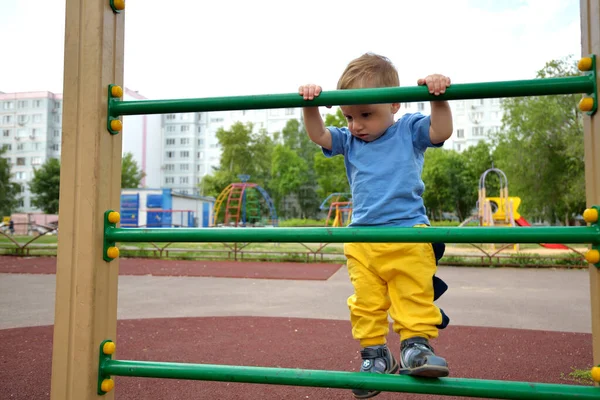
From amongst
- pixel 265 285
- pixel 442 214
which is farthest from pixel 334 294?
pixel 442 214

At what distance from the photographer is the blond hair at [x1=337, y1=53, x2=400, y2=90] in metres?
1.73

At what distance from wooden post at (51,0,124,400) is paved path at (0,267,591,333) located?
3.58 m

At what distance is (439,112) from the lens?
1.56 m

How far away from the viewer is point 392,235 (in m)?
1.39

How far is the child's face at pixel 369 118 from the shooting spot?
175 centimetres

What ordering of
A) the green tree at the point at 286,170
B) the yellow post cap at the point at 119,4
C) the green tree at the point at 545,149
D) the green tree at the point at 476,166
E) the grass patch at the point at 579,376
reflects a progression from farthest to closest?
the green tree at the point at 476,166 → the green tree at the point at 286,170 → the green tree at the point at 545,149 → the grass patch at the point at 579,376 → the yellow post cap at the point at 119,4

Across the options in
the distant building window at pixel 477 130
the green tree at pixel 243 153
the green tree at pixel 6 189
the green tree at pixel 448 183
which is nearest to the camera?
the green tree at pixel 6 189

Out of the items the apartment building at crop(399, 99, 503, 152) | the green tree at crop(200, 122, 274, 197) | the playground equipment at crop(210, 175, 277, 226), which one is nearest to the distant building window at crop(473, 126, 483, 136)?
the apartment building at crop(399, 99, 503, 152)

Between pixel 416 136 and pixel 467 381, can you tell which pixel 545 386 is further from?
pixel 416 136

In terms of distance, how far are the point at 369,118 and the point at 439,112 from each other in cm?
28

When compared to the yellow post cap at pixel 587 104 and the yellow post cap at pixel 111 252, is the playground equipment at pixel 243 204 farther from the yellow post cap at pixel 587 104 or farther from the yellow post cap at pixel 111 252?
the yellow post cap at pixel 587 104

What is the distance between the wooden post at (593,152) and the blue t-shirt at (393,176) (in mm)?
455

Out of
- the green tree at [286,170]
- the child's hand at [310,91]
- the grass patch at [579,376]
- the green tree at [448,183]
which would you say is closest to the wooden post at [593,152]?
the child's hand at [310,91]

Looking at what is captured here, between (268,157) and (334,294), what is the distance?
32.6m
